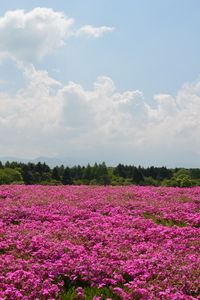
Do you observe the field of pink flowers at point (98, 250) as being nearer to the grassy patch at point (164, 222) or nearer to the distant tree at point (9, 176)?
the grassy patch at point (164, 222)

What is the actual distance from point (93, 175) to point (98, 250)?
141566 millimetres

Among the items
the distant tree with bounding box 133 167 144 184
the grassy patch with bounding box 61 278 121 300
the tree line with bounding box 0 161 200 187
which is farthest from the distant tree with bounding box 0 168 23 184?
the grassy patch with bounding box 61 278 121 300

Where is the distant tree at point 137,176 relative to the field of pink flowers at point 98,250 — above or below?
above

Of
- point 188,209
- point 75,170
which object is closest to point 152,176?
point 75,170

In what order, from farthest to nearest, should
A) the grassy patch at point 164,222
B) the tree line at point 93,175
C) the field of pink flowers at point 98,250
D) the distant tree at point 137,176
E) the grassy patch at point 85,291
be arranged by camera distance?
the distant tree at point 137,176, the tree line at point 93,175, the grassy patch at point 164,222, the field of pink flowers at point 98,250, the grassy patch at point 85,291

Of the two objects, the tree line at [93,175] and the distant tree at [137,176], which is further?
the distant tree at [137,176]

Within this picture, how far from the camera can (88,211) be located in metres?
18.9

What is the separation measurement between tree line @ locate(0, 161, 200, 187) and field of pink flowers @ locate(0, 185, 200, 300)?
99167mm

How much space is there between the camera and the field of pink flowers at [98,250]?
9.61 metres

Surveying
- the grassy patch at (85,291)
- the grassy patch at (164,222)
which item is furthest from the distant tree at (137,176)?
the grassy patch at (85,291)

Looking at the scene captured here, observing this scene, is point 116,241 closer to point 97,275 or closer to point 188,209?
point 97,275

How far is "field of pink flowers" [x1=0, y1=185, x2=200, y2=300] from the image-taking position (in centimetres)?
961

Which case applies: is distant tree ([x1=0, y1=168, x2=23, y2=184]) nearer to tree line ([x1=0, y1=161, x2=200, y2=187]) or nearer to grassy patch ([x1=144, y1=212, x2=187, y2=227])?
tree line ([x1=0, y1=161, x2=200, y2=187])

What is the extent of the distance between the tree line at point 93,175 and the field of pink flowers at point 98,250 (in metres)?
99.2
